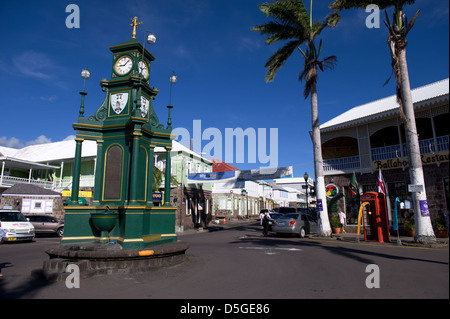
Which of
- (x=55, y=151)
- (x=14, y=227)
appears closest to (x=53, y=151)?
(x=55, y=151)

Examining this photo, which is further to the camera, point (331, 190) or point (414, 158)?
point (331, 190)

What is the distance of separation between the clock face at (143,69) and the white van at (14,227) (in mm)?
12221

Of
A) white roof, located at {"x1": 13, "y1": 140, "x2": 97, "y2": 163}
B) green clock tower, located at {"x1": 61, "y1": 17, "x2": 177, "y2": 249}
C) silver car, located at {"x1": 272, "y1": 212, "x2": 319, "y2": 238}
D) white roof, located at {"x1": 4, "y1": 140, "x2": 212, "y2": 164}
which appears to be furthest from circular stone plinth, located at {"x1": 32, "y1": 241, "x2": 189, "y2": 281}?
white roof, located at {"x1": 13, "y1": 140, "x2": 97, "y2": 163}

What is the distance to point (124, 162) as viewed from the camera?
976cm

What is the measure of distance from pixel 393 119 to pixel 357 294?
53.2ft

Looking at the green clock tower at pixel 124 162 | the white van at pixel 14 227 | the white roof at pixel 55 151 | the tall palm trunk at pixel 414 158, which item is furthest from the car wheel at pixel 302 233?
the white van at pixel 14 227

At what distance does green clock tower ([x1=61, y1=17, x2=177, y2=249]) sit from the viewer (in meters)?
8.95

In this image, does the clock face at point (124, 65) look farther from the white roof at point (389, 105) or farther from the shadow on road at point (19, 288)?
the white roof at point (389, 105)

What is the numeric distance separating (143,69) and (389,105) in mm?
17715
